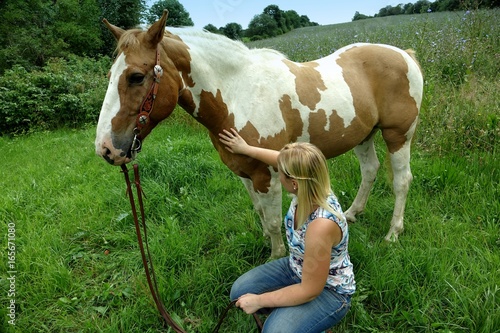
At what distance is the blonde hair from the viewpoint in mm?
1465

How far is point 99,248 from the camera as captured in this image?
287 cm

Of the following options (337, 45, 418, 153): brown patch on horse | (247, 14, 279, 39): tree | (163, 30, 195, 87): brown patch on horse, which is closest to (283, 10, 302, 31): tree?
(247, 14, 279, 39): tree

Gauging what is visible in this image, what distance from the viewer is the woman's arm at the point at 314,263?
140 cm

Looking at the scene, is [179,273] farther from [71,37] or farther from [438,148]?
[71,37]

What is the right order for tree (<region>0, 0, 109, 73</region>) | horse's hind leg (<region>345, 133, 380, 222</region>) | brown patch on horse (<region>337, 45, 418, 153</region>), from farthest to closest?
1. tree (<region>0, 0, 109, 73</region>)
2. horse's hind leg (<region>345, 133, 380, 222</region>)
3. brown patch on horse (<region>337, 45, 418, 153</region>)

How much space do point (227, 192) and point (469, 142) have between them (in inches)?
111

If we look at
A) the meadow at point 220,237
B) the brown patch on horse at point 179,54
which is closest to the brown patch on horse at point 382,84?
the meadow at point 220,237

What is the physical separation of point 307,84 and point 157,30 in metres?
1.13

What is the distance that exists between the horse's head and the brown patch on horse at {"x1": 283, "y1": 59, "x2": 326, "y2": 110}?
37.8 inches

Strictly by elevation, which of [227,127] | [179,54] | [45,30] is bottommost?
[227,127]

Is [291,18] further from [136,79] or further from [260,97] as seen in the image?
[136,79]

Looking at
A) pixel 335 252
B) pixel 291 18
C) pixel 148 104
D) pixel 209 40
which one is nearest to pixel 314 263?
pixel 335 252

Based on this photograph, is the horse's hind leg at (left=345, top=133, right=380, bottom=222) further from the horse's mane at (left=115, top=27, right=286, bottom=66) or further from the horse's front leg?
the horse's mane at (left=115, top=27, right=286, bottom=66)

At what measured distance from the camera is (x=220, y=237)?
2795 mm
